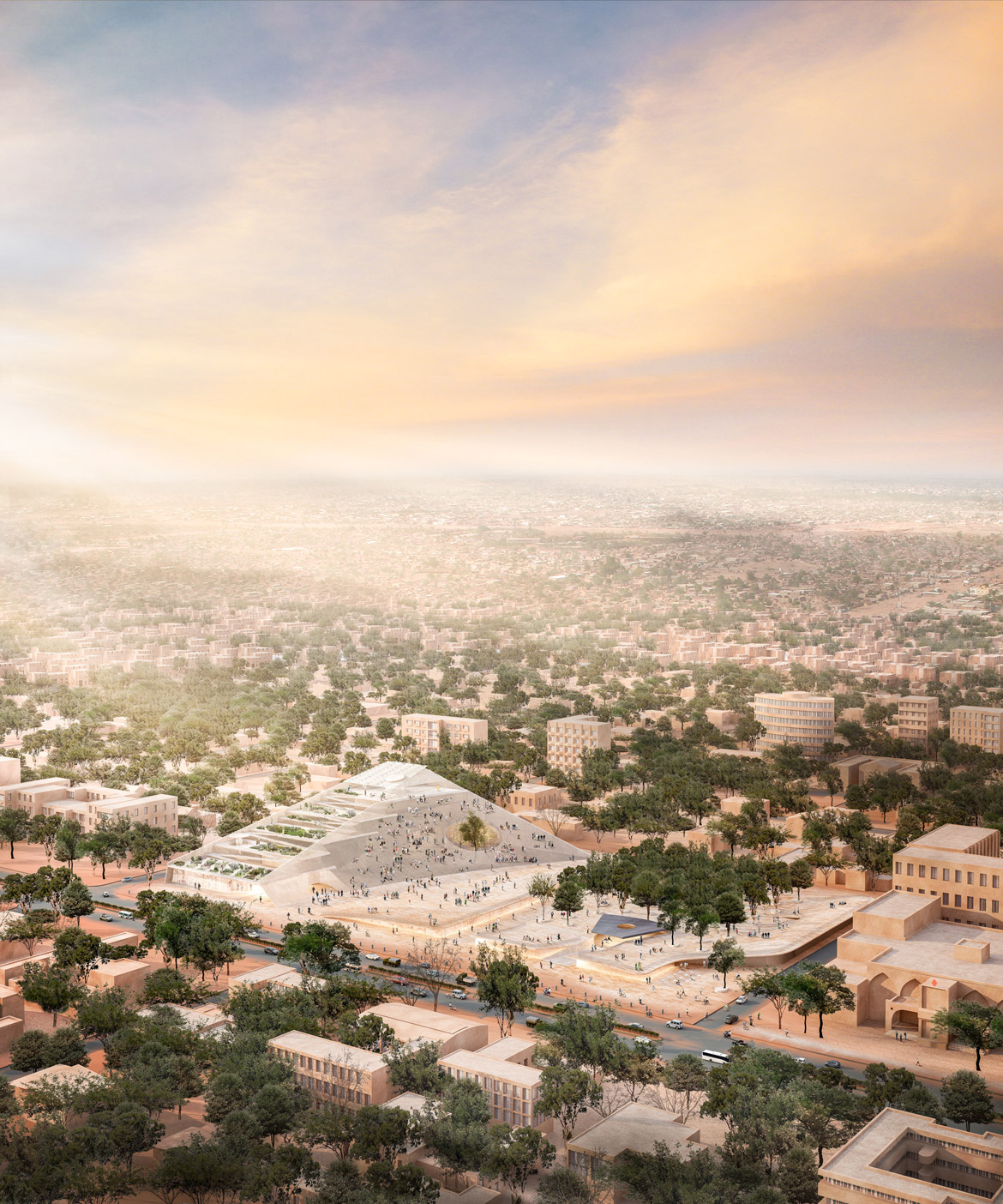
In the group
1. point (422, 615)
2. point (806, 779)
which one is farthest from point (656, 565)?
point (806, 779)

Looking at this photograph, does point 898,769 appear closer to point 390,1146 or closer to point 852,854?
point 852,854

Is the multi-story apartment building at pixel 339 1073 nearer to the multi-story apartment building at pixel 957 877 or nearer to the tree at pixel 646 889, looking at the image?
the tree at pixel 646 889

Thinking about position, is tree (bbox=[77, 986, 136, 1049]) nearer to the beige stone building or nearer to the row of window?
the beige stone building

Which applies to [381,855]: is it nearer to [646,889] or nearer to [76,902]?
[646,889]

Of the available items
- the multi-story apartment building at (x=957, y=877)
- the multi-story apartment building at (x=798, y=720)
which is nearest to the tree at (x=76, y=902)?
the multi-story apartment building at (x=957, y=877)

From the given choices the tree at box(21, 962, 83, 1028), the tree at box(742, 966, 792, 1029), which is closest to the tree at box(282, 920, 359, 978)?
the tree at box(21, 962, 83, 1028)

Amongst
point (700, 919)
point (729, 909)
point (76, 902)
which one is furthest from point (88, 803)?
point (729, 909)
